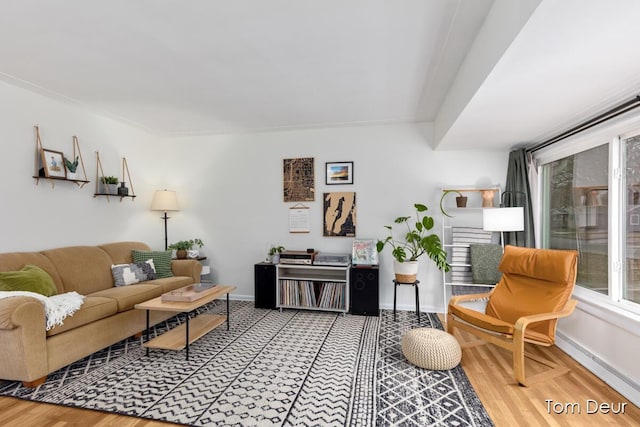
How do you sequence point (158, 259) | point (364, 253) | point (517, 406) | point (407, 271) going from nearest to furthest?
point (517, 406)
point (407, 271)
point (158, 259)
point (364, 253)

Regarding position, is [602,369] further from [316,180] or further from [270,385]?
[316,180]

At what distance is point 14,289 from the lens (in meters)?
2.58

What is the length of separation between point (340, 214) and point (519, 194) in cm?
218

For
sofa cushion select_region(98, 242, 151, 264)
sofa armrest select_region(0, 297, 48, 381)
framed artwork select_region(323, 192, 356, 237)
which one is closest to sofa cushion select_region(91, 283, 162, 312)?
sofa cushion select_region(98, 242, 151, 264)

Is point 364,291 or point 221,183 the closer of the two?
point 364,291

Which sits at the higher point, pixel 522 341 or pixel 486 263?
pixel 486 263

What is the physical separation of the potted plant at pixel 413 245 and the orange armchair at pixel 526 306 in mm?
666

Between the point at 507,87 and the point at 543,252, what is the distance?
1.59 meters

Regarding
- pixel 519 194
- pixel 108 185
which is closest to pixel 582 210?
pixel 519 194

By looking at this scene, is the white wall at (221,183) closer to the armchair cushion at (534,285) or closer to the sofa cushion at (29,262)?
the sofa cushion at (29,262)

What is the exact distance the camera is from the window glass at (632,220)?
2.40 metres

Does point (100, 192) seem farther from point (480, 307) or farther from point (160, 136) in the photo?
point (480, 307)

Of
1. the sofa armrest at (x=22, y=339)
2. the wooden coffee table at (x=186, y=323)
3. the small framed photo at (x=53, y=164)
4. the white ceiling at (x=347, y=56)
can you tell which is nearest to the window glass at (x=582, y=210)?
the white ceiling at (x=347, y=56)

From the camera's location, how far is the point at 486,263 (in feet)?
12.2
